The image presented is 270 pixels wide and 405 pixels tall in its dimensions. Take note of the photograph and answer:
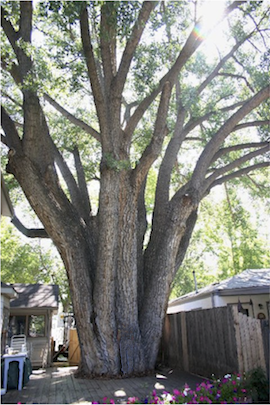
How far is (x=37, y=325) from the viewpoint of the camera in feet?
41.0

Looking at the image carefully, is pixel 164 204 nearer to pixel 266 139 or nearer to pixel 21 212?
pixel 266 139

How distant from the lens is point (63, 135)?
1097cm

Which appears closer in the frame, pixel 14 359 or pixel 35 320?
pixel 14 359

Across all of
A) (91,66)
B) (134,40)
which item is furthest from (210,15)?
(91,66)

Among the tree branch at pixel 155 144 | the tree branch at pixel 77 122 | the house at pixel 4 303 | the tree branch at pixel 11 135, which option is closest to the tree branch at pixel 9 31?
the tree branch at pixel 77 122

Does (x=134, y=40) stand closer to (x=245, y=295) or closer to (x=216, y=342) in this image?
(x=216, y=342)

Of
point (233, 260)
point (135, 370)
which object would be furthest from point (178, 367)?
point (233, 260)

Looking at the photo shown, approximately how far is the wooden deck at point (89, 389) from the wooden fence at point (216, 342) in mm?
562

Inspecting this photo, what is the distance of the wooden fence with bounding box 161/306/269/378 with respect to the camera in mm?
5777

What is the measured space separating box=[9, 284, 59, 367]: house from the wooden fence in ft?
14.8

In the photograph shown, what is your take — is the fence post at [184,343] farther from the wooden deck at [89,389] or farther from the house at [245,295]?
the house at [245,295]

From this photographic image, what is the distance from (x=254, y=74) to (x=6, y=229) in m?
19.0

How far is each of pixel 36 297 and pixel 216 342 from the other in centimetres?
771

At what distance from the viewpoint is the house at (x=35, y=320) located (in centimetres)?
1187
